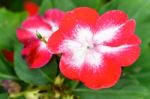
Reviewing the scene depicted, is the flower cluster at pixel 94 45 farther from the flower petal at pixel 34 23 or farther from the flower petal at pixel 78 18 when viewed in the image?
the flower petal at pixel 34 23

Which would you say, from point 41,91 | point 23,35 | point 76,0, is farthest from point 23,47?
point 76,0

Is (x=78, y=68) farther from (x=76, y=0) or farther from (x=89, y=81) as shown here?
(x=76, y=0)

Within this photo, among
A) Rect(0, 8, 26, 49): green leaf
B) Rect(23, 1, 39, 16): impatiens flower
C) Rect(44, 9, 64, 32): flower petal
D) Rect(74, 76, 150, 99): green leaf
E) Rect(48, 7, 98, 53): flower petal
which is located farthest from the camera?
Rect(23, 1, 39, 16): impatiens flower

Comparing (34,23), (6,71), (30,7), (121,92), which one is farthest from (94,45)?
(30,7)

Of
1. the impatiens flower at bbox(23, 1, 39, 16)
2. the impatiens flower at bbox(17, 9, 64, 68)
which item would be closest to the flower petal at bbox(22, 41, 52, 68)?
the impatiens flower at bbox(17, 9, 64, 68)

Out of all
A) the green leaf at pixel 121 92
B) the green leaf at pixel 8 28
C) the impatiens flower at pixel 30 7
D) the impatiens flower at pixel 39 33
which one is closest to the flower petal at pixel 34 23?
the impatiens flower at pixel 39 33

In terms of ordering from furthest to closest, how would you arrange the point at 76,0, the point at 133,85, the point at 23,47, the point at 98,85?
the point at 76,0, the point at 23,47, the point at 133,85, the point at 98,85

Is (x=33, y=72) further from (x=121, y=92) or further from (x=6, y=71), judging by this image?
(x=121, y=92)

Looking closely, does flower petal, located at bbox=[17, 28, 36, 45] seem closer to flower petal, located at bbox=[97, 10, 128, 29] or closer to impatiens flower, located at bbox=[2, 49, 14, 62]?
impatiens flower, located at bbox=[2, 49, 14, 62]
